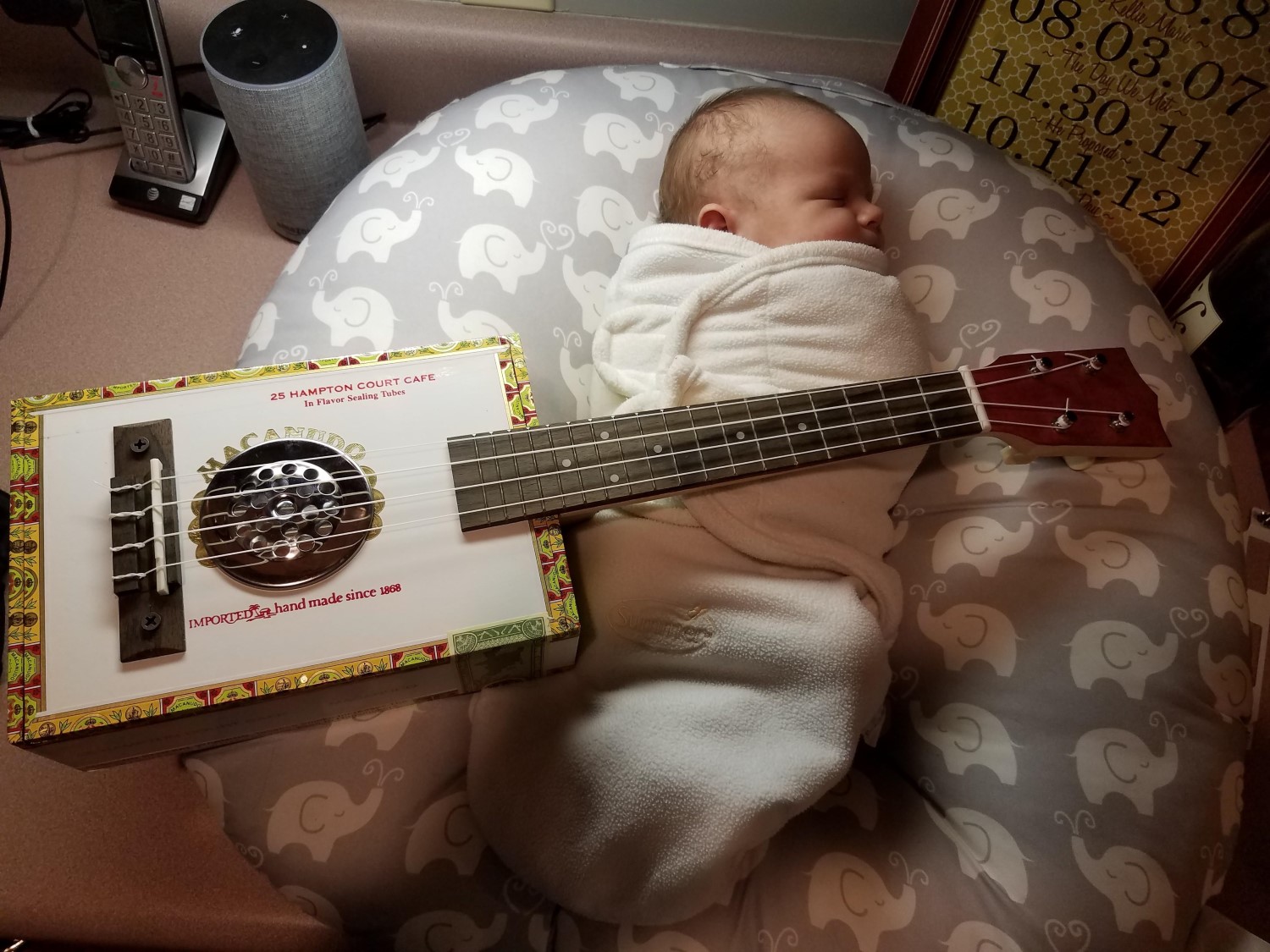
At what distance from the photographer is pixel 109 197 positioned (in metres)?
1.22

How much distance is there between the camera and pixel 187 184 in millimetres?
1193

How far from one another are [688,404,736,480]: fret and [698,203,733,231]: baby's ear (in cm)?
25

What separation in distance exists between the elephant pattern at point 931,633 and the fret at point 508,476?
0.39 ft

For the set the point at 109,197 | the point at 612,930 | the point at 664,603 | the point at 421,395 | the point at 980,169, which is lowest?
the point at 612,930

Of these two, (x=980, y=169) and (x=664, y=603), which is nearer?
(x=664, y=603)

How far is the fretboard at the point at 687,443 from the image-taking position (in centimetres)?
68

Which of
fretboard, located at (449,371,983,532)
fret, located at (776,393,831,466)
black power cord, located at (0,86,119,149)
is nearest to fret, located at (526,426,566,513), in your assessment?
fretboard, located at (449,371,983,532)

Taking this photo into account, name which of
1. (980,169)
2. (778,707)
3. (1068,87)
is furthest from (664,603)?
(1068,87)

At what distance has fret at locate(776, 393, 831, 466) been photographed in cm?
75

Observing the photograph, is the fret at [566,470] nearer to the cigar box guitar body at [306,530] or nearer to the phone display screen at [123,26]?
the cigar box guitar body at [306,530]

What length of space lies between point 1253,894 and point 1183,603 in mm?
406

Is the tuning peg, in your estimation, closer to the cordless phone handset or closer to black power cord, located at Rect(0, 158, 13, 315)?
the cordless phone handset

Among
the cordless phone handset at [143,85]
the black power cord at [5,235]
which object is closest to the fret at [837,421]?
the cordless phone handset at [143,85]

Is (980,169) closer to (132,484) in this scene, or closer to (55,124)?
(132,484)
